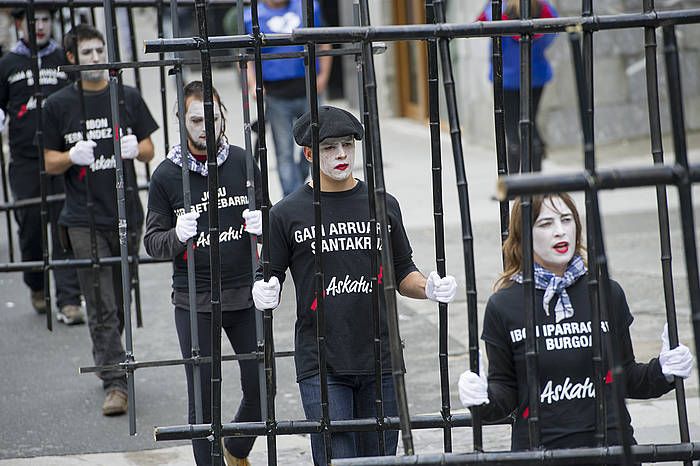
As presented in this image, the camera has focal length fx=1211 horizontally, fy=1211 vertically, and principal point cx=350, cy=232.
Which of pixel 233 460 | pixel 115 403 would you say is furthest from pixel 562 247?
pixel 115 403

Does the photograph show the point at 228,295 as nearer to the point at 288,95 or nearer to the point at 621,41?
the point at 288,95

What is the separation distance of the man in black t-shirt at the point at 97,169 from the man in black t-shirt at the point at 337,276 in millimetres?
1978

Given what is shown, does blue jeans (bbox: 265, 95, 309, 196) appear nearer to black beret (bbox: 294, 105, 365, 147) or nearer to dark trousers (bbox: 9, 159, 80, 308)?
dark trousers (bbox: 9, 159, 80, 308)

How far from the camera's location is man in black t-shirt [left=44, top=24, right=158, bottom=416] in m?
6.23

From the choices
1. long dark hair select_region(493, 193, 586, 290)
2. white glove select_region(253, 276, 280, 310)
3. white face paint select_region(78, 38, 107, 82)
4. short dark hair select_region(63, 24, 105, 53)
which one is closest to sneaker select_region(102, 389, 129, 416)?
white face paint select_region(78, 38, 107, 82)

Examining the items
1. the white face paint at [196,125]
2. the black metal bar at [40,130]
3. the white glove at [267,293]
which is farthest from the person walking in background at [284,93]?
the white glove at [267,293]

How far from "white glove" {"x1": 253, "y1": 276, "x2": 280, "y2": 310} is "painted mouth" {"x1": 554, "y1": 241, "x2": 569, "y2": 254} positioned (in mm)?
975

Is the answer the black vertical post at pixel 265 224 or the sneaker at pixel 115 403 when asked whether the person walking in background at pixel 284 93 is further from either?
the black vertical post at pixel 265 224

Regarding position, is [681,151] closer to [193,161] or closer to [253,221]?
[253,221]

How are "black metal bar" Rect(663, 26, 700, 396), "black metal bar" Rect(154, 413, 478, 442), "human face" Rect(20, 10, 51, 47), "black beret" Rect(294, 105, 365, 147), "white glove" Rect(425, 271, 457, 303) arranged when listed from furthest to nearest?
"human face" Rect(20, 10, 51, 47), "black beret" Rect(294, 105, 365, 147), "black metal bar" Rect(154, 413, 478, 442), "white glove" Rect(425, 271, 457, 303), "black metal bar" Rect(663, 26, 700, 396)

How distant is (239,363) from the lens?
5.14 meters

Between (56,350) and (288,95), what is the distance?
342 cm

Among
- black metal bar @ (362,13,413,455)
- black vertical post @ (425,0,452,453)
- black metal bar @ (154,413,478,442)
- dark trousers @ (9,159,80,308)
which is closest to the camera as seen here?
black metal bar @ (362,13,413,455)

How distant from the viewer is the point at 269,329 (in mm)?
3941
